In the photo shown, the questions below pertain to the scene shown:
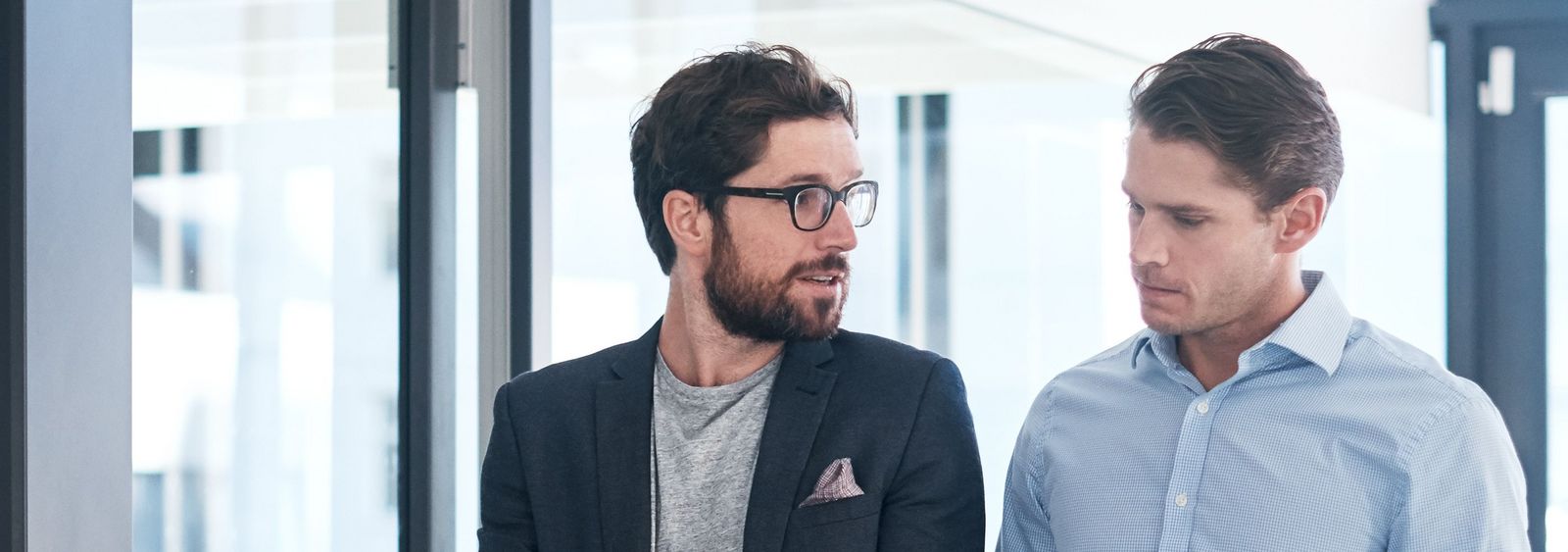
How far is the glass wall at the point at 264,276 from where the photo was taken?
5.96ft

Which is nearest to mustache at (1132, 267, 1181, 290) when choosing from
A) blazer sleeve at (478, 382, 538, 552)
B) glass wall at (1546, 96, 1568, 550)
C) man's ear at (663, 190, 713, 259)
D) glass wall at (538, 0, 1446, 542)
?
man's ear at (663, 190, 713, 259)

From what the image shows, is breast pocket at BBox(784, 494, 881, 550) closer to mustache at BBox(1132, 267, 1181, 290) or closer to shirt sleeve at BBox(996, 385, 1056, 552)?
shirt sleeve at BBox(996, 385, 1056, 552)

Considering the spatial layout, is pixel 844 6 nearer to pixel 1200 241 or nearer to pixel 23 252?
pixel 1200 241

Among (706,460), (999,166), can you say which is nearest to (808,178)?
(706,460)

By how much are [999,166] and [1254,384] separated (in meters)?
1.55

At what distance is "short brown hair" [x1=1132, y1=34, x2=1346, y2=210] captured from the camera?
153cm

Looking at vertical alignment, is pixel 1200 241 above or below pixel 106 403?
above

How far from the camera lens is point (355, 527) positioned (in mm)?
2395

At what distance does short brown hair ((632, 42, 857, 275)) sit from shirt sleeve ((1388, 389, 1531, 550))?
2.59ft

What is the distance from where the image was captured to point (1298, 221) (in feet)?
5.09

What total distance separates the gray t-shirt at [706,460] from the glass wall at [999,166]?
1310 millimetres

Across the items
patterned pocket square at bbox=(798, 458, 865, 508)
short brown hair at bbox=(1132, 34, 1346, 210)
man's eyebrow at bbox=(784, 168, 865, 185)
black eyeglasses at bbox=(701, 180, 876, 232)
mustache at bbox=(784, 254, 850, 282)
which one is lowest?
patterned pocket square at bbox=(798, 458, 865, 508)

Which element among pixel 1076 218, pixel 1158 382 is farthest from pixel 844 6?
pixel 1158 382

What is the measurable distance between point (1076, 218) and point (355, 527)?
5.31 feet
